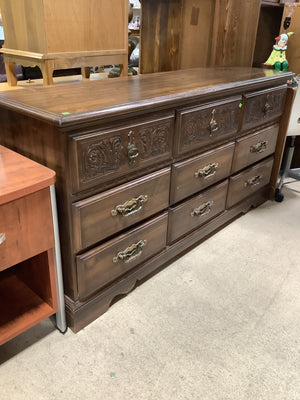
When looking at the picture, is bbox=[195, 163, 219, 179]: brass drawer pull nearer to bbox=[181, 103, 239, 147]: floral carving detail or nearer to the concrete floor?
bbox=[181, 103, 239, 147]: floral carving detail

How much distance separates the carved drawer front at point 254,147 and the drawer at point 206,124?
0.13m

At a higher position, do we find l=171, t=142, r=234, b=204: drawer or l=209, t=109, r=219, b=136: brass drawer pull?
l=209, t=109, r=219, b=136: brass drawer pull

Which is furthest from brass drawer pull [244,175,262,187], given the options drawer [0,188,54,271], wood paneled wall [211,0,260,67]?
drawer [0,188,54,271]

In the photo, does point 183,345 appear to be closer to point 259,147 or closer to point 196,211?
point 196,211

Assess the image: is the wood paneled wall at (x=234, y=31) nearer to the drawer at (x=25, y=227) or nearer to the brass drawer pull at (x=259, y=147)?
the brass drawer pull at (x=259, y=147)

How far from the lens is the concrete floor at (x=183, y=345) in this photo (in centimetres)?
118

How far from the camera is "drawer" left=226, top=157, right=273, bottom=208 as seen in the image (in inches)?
80.7

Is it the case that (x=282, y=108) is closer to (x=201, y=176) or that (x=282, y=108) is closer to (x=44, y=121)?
(x=201, y=176)

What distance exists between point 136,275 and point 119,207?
1.27 feet

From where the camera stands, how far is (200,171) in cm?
171

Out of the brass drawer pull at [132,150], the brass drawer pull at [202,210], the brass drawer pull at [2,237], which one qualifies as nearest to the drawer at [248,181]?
the brass drawer pull at [202,210]

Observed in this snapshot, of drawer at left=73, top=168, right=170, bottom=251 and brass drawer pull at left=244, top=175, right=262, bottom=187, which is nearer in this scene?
drawer at left=73, top=168, right=170, bottom=251

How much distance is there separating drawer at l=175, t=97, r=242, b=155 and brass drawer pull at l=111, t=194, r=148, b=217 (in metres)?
0.27

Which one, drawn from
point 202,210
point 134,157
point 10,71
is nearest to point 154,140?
point 134,157
